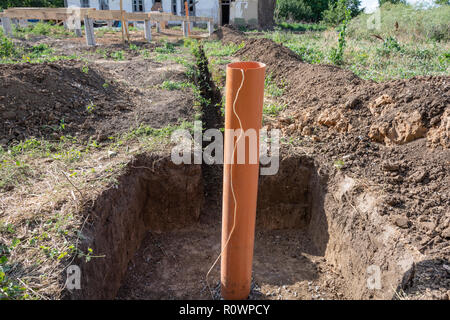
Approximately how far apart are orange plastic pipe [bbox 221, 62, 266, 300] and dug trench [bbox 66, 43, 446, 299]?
54 cm

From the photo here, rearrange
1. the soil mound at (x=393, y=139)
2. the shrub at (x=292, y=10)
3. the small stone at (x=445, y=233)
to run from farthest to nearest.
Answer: the shrub at (x=292, y=10)
the soil mound at (x=393, y=139)
the small stone at (x=445, y=233)

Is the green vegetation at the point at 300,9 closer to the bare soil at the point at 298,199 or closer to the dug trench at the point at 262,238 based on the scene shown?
the bare soil at the point at 298,199

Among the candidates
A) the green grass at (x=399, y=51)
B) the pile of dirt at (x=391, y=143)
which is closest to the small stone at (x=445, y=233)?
the pile of dirt at (x=391, y=143)

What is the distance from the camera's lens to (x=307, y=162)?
4176 millimetres

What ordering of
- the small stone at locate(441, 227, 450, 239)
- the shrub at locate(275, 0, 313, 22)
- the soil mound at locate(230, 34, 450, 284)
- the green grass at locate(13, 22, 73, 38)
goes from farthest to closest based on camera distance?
the shrub at locate(275, 0, 313, 22) < the green grass at locate(13, 22, 73, 38) < the soil mound at locate(230, 34, 450, 284) < the small stone at locate(441, 227, 450, 239)

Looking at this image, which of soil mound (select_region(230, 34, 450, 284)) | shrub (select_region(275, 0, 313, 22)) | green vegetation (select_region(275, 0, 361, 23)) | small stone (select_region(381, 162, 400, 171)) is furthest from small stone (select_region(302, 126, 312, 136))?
shrub (select_region(275, 0, 313, 22))

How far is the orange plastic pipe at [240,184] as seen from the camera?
2.14 meters

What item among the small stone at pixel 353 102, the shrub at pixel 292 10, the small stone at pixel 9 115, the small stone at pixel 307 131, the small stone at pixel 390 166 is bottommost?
the small stone at pixel 390 166

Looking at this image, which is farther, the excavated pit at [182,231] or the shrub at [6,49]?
the shrub at [6,49]

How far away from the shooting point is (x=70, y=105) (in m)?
5.21

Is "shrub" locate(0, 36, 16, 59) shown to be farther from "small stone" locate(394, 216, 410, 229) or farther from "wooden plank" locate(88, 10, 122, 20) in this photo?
"small stone" locate(394, 216, 410, 229)

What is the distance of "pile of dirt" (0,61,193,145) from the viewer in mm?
4607

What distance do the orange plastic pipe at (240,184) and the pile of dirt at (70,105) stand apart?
2.72 meters

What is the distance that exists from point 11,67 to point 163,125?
10.2 feet
